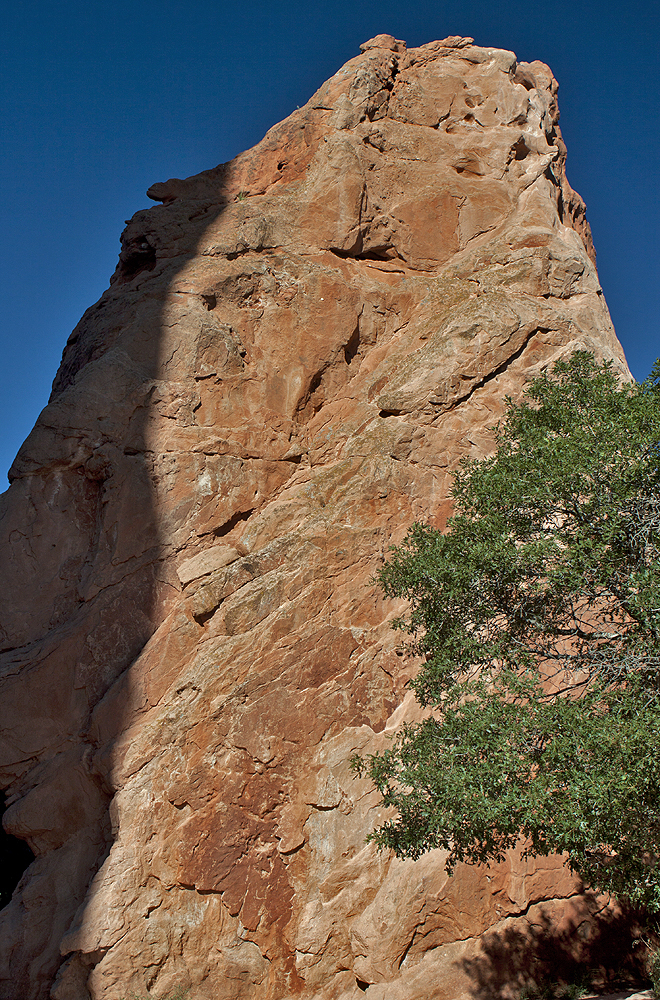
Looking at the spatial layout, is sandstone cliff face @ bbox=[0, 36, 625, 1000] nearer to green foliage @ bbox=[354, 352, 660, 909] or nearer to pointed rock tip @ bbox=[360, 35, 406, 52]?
pointed rock tip @ bbox=[360, 35, 406, 52]

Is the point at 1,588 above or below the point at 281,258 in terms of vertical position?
below

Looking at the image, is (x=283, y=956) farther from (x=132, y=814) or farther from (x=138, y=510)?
(x=138, y=510)

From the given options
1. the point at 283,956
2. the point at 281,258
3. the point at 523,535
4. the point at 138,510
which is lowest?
the point at 283,956

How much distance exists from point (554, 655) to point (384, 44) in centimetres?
2233

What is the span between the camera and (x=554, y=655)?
9.83m

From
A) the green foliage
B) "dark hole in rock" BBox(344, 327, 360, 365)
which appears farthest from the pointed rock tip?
the green foliage

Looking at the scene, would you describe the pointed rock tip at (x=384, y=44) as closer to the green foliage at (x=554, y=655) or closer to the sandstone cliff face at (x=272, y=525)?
the sandstone cliff face at (x=272, y=525)

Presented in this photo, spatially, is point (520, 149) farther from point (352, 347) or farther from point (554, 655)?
point (554, 655)

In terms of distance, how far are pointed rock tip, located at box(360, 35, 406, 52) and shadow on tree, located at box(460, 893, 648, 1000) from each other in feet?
83.0

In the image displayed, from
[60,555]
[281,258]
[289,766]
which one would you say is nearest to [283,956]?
[289,766]

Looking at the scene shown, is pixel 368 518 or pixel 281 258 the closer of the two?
pixel 368 518

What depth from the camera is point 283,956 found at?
42.4 feet

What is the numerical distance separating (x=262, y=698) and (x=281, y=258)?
12.4 meters

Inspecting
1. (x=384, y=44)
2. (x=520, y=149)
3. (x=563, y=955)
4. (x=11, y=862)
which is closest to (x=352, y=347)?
(x=520, y=149)
